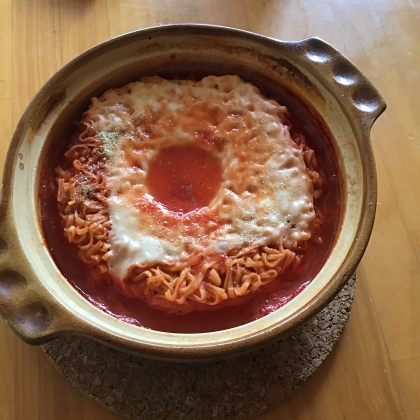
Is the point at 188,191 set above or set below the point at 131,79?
below

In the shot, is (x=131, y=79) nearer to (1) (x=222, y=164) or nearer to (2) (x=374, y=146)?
(1) (x=222, y=164)

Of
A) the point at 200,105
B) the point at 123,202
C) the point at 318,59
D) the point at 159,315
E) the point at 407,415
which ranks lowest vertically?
the point at 407,415

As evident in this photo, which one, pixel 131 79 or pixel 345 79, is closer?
pixel 345 79

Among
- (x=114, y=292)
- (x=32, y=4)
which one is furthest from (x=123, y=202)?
(x=32, y=4)

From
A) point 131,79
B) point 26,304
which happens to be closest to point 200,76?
point 131,79

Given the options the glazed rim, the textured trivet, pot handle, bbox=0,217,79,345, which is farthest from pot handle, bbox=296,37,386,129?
pot handle, bbox=0,217,79,345

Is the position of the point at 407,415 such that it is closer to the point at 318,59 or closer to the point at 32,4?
the point at 318,59
